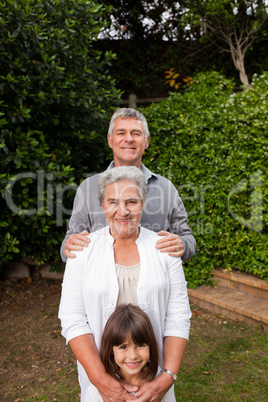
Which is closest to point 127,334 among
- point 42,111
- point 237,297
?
point 237,297

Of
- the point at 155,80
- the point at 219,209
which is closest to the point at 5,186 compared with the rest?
the point at 219,209

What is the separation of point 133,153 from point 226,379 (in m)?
2.38

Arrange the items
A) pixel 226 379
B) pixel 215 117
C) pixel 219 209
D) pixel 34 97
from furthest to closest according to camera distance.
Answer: pixel 215 117 < pixel 219 209 < pixel 34 97 < pixel 226 379

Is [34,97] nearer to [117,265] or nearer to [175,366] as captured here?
[117,265]

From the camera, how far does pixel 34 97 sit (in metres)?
4.03

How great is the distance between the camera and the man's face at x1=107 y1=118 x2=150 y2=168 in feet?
6.90

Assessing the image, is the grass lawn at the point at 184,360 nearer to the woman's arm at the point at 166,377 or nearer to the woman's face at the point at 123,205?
the woman's arm at the point at 166,377

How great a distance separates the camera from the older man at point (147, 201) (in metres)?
2.11

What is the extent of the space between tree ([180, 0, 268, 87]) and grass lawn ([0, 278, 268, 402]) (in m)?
5.96

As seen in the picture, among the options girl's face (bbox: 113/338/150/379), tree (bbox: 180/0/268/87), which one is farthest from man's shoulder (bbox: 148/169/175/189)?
tree (bbox: 180/0/268/87)

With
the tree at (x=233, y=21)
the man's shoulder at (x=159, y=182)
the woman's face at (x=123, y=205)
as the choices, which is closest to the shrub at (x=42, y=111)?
the man's shoulder at (x=159, y=182)

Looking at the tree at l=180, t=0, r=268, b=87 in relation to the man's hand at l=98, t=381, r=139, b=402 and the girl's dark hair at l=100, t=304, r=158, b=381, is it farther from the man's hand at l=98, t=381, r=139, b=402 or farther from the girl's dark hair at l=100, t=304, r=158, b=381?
the man's hand at l=98, t=381, r=139, b=402

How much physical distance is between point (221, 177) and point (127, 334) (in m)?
3.42

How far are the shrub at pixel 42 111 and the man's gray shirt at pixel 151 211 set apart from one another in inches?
70.0
